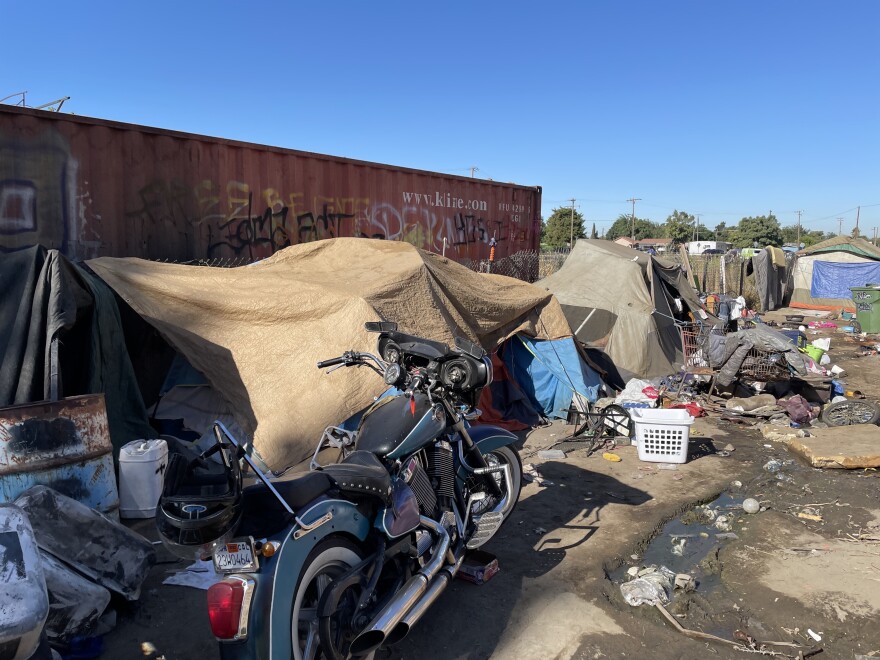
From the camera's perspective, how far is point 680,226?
6744 centimetres

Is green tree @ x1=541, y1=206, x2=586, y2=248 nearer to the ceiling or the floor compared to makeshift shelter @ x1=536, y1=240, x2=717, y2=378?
nearer to the ceiling

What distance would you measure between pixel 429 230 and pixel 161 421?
5.26 metres

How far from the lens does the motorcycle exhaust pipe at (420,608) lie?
257cm

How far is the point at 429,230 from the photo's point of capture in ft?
30.9

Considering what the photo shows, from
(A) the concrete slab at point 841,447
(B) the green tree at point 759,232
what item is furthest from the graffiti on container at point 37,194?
(B) the green tree at point 759,232

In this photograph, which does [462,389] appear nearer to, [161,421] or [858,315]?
[161,421]

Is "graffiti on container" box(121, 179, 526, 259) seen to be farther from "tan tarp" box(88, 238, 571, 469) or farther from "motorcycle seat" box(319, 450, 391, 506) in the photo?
"motorcycle seat" box(319, 450, 391, 506)

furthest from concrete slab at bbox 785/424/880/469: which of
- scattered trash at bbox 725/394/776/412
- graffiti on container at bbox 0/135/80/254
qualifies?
graffiti on container at bbox 0/135/80/254

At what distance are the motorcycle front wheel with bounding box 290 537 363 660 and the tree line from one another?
73.7ft

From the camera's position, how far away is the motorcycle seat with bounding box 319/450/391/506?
8.24 ft

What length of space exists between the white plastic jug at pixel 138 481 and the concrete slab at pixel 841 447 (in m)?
5.49

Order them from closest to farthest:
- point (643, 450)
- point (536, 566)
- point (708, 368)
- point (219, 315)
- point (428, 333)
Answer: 1. point (536, 566)
2. point (219, 315)
3. point (428, 333)
4. point (643, 450)
5. point (708, 368)

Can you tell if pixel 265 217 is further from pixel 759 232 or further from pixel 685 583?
pixel 759 232

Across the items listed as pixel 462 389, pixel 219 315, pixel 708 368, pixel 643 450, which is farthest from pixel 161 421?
pixel 708 368
